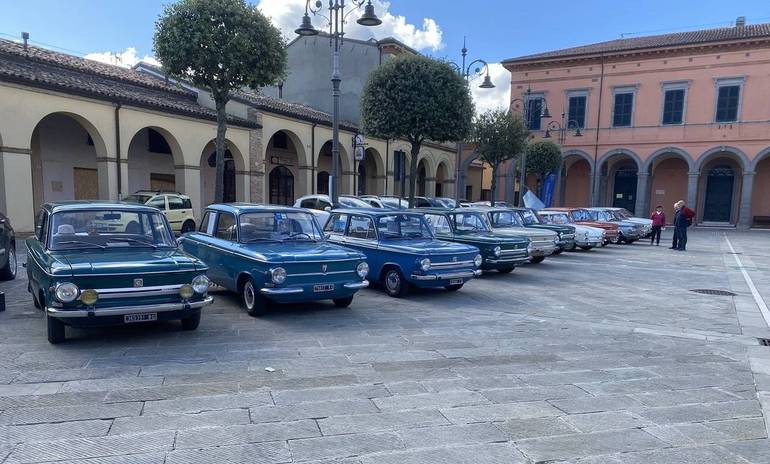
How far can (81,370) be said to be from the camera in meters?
4.94

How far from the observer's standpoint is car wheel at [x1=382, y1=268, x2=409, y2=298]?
9016 mm

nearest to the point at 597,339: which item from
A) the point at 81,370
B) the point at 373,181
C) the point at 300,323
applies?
the point at 300,323

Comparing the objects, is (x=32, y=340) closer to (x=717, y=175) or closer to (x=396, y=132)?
(x=396, y=132)

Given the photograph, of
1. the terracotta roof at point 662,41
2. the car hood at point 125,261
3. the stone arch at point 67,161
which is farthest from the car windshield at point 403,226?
the terracotta roof at point 662,41

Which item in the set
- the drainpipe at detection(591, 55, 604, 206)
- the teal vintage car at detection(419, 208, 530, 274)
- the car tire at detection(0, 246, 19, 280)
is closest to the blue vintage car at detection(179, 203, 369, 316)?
the car tire at detection(0, 246, 19, 280)

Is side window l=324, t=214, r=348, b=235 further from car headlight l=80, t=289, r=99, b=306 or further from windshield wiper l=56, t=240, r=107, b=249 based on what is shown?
car headlight l=80, t=289, r=99, b=306

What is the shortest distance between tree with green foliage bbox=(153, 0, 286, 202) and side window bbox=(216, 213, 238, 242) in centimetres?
591

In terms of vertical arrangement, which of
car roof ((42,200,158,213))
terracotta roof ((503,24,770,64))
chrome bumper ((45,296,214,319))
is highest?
terracotta roof ((503,24,770,64))

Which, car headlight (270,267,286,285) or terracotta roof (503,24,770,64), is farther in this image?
terracotta roof (503,24,770,64)

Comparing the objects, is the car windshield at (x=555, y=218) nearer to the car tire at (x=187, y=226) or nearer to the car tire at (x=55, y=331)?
the car tire at (x=187, y=226)

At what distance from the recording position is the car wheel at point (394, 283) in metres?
9.02

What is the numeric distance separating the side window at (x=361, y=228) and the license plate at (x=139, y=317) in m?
4.59

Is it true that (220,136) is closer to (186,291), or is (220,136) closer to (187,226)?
(187,226)

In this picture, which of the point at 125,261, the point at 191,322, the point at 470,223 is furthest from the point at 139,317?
the point at 470,223
